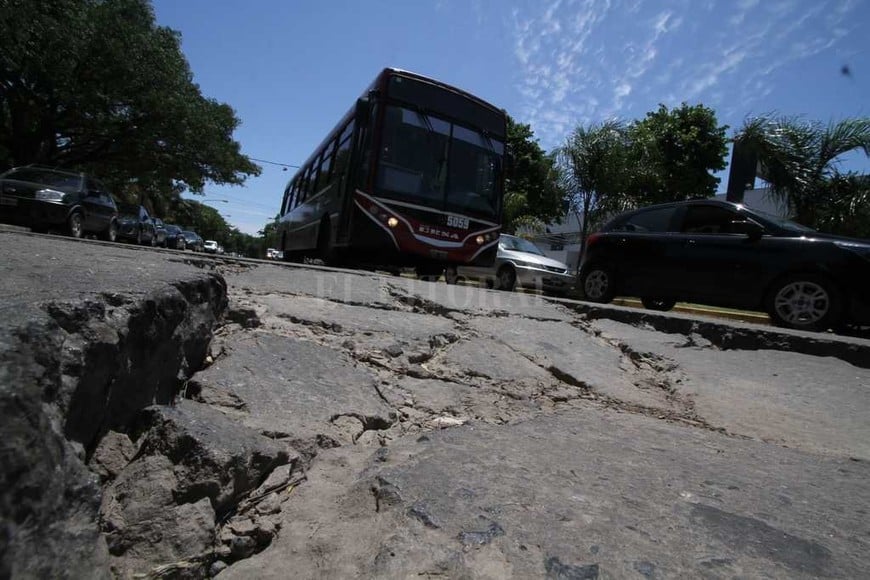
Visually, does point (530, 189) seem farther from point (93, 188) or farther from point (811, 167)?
point (93, 188)

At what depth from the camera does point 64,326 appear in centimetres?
94

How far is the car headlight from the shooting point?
940cm

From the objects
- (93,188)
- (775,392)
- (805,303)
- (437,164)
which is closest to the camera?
(775,392)

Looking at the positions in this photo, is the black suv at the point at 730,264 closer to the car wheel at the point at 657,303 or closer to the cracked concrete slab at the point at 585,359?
the car wheel at the point at 657,303

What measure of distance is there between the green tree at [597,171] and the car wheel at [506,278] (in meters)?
4.40

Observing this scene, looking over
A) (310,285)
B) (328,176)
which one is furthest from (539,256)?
(310,285)

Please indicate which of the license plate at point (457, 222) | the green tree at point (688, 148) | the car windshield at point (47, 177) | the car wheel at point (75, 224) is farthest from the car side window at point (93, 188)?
the green tree at point (688, 148)

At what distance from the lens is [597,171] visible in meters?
13.8

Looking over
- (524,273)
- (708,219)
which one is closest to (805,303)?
(708,219)

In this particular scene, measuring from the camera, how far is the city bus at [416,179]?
6535mm

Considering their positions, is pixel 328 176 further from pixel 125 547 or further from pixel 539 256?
pixel 125 547

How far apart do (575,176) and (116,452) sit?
46.9ft

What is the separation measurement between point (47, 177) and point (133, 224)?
5.29 meters

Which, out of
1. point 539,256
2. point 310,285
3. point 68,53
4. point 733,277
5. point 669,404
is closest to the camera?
point 669,404
